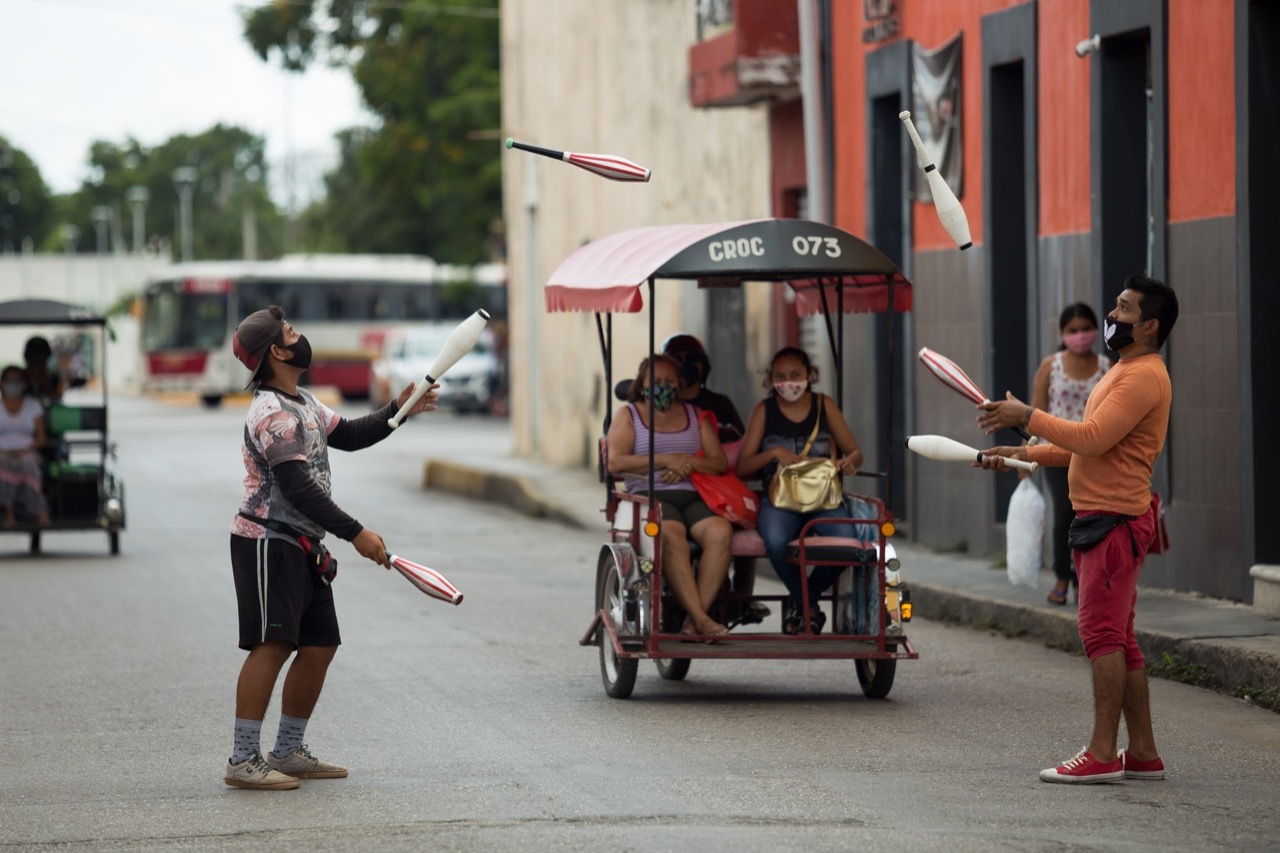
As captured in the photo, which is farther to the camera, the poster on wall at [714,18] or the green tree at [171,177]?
the green tree at [171,177]

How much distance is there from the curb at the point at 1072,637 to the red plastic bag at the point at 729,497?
7.09 feet

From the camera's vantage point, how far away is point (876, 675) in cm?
1002

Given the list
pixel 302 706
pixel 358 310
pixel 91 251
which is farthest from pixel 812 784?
pixel 91 251

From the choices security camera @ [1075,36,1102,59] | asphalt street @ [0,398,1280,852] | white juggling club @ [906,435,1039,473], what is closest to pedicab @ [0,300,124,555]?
asphalt street @ [0,398,1280,852]

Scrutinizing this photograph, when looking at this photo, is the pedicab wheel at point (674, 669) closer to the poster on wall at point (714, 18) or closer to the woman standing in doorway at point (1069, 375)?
the woman standing in doorway at point (1069, 375)

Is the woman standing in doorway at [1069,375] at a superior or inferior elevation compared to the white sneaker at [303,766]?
superior

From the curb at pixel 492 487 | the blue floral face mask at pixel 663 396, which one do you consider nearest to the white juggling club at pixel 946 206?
the blue floral face mask at pixel 663 396

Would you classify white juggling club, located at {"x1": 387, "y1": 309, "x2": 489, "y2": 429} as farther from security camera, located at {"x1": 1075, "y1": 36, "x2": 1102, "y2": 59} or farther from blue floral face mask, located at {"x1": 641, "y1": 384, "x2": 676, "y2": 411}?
security camera, located at {"x1": 1075, "y1": 36, "x2": 1102, "y2": 59}

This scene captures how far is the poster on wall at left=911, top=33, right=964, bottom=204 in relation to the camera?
16375 millimetres

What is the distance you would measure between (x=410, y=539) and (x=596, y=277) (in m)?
9.48

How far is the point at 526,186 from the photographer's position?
29109 millimetres

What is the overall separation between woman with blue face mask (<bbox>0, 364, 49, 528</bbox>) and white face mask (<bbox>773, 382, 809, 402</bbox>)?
8858mm

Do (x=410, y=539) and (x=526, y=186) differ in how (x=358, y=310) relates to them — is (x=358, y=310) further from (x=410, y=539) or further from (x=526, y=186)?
(x=410, y=539)

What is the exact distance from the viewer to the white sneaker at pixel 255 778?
7891mm
